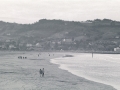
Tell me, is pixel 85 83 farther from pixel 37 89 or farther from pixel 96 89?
pixel 37 89

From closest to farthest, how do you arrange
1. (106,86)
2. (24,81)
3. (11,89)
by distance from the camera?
(11,89)
(106,86)
(24,81)

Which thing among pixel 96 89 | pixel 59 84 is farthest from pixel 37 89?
pixel 96 89

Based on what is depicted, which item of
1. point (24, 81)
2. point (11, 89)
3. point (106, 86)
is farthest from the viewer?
point (24, 81)

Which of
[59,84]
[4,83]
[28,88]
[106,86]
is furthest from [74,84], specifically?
[4,83]

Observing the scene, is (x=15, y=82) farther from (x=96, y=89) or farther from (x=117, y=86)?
(x=117, y=86)

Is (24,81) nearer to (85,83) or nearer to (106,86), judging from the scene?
(85,83)

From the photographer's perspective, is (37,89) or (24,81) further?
(24,81)

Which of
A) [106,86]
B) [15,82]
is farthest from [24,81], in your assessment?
[106,86]

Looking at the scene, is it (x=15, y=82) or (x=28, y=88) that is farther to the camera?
(x=15, y=82)
